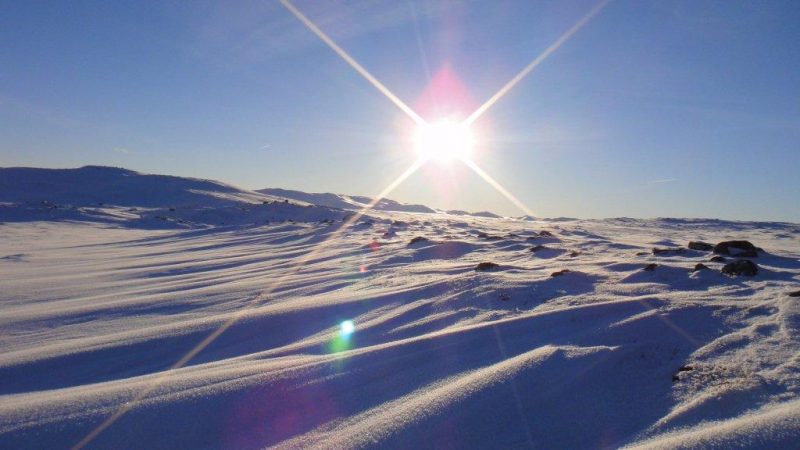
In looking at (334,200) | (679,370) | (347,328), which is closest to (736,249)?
(679,370)

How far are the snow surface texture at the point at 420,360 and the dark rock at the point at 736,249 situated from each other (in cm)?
18

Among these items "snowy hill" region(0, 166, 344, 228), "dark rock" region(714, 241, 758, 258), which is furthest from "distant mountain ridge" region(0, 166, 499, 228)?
"dark rock" region(714, 241, 758, 258)

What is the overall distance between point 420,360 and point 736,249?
5352mm

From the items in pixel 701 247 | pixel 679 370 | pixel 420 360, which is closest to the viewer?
pixel 679 370

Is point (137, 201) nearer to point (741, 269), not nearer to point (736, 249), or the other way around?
point (736, 249)

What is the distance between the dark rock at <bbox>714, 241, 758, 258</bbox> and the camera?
588 centimetres

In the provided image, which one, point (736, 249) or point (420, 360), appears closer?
point (420, 360)

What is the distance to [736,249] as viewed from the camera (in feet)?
19.8

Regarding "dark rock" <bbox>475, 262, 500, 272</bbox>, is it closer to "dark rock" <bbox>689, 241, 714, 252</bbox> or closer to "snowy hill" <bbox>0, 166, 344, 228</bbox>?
"dark rock" <bbox>689, 241, 714, 252</bbox>

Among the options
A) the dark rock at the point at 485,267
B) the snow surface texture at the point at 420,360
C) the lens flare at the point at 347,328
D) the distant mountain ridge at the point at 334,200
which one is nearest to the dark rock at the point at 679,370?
the snow surface texture at the point at 420,360

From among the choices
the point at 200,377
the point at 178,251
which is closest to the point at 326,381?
the point at 200,377

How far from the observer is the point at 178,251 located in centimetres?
1063

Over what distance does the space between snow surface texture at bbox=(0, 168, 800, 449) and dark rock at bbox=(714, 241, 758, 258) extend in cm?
18

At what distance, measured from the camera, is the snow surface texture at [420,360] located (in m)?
2.01
